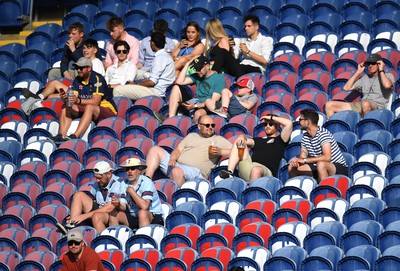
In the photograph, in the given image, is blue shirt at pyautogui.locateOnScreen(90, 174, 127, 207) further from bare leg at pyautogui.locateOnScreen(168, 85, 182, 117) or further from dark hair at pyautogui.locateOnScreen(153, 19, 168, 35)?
dark hair at pyautogui.locateOnScreen(153, 19, 168, 35)

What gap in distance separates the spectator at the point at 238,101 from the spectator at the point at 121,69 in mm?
1356

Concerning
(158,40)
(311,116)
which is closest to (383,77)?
(311,116)

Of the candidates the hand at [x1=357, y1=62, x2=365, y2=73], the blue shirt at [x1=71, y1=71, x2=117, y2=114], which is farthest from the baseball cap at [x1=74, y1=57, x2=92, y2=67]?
the hand at [x1=357, y1=62, x2=365, y2=73]

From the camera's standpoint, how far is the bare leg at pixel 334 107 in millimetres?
16484

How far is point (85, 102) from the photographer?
671 inches

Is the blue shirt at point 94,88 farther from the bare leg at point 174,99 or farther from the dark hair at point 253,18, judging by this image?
the dark hair at point 253,18

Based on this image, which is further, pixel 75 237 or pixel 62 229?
pixel 62 229

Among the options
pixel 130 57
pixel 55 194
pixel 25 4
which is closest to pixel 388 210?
pixel 55 194

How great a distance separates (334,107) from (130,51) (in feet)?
9.63

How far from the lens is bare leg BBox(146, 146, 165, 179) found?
52.3ft

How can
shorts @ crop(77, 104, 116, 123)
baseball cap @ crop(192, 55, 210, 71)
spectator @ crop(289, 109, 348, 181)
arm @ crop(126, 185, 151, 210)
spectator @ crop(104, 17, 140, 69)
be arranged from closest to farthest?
1. arm @ crop(126, 185, 151, 210)
2. spectator @ crop(289, 109, 348, 181)
3. baseball cap @ crop(192, 55, 210, 71)
4. shorts @ crop(77, 104, 116, 123)
5. spectator @ crop(104, 17, 140, 69)

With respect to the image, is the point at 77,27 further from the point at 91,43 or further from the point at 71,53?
the point at 91,43

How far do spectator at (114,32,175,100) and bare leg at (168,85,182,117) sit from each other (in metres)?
0.53

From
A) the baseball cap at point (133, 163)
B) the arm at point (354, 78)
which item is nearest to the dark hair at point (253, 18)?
the arm at point (354, 78)
